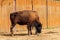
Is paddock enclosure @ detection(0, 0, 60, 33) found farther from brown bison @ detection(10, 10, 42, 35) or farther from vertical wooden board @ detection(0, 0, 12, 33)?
brown bison @ detection(10, 10, 42, 35)

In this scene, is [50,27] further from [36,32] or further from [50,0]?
[36,32]

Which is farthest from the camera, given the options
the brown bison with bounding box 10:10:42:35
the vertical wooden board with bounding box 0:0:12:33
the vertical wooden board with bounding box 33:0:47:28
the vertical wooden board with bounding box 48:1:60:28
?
the vertical wooden board with bounding box 48:1:60:28

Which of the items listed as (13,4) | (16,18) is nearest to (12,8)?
(13,4)

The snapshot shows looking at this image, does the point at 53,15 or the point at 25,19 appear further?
the point at 53,15

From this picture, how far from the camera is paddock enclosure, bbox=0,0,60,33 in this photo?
1853 cm

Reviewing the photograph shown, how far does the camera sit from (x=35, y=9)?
1972 cm

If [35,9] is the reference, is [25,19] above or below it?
below

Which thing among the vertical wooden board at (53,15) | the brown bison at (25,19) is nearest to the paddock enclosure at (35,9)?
the vertical wooden board at (53,15)

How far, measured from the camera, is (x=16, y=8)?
18969 mm

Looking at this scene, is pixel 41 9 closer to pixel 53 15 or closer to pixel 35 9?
pixel 35 9

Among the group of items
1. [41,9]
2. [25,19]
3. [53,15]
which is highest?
[41,9]

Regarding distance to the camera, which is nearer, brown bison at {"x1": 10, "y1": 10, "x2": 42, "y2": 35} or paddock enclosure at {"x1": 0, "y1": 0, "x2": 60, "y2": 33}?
brown bison at {"x1": 10, "y1": 10, "x2": 42, "y2": 35}

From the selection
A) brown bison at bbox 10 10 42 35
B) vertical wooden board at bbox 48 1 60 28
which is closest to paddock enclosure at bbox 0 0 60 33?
vertical wooden board at bbox 48 1 60 28

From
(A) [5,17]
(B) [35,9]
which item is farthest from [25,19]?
(B) [35,9]
